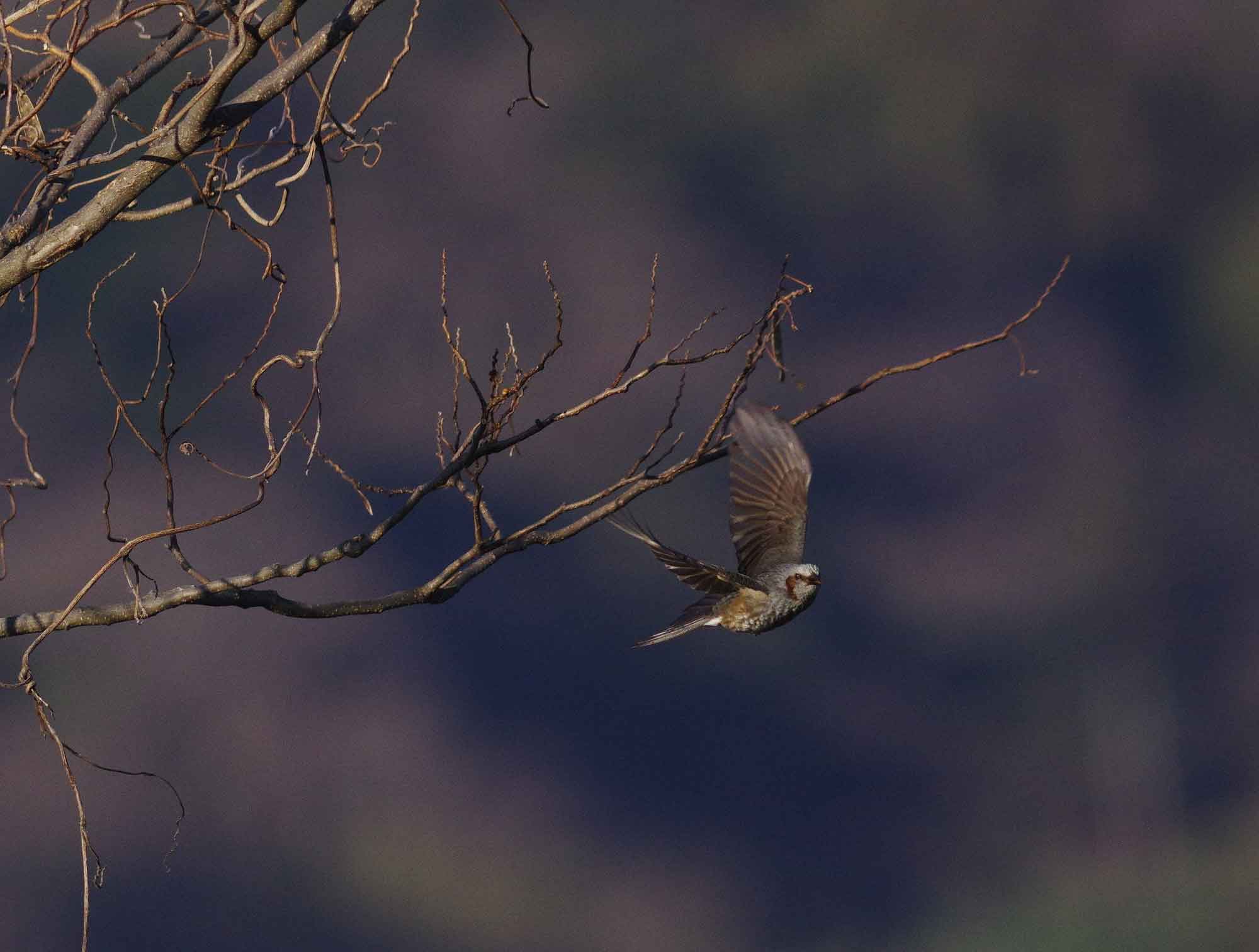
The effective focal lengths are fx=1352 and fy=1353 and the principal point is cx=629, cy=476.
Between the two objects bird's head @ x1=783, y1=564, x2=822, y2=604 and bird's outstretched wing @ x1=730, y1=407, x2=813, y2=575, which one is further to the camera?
bird's outstretched wing @ x1=730, y1=407, x2=813, y2=575

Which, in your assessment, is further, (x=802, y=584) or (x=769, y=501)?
(x=769, y=501)

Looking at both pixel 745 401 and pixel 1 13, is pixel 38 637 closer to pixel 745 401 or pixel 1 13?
pixel 1 13

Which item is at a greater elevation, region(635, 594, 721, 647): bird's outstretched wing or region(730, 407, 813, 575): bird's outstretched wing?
region(730, 407, 813, 575): bird's outstretched wing

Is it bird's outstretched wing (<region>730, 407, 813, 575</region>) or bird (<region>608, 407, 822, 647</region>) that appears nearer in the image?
bird (<region>608, 407, 822, 647</region>)

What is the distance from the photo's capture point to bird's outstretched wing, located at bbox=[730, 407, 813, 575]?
7.06ft

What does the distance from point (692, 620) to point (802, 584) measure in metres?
0.18

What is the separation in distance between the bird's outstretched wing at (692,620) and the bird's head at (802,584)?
0.11 metres

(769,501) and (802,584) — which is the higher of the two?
(769,501)

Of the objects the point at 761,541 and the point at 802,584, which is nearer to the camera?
Result: the point at 802,584

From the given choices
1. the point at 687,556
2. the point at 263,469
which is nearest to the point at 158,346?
the point at 263,469

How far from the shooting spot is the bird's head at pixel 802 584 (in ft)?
6.67

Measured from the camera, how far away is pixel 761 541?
2193 mm

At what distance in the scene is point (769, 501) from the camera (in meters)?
2.20

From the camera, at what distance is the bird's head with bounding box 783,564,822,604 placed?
2.03m
